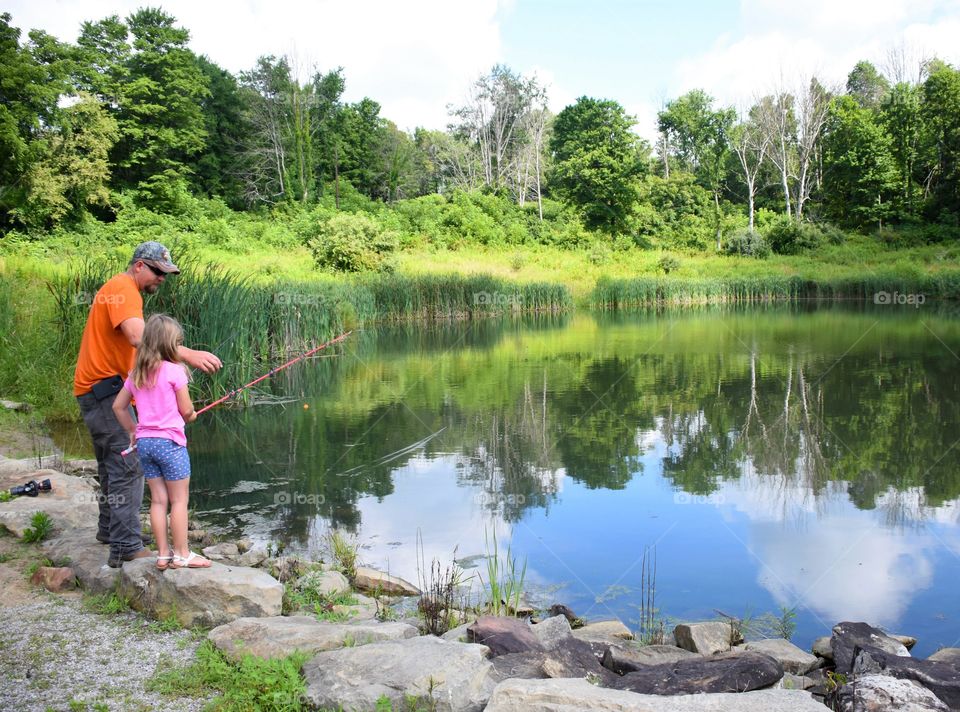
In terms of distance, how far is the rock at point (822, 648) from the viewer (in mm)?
4051

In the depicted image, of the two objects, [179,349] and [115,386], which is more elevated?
[179,349]

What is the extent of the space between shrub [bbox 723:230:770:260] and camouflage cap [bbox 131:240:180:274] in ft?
136

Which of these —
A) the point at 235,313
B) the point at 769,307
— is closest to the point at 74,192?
the point at 235,313

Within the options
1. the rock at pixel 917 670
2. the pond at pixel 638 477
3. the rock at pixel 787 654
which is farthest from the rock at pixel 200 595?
Result: the rock at pixel 917 670

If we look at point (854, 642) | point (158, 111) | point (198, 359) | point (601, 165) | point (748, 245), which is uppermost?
point (158, 111)

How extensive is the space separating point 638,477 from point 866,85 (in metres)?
60.4

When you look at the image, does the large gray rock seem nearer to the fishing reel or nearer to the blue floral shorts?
the blue floral shorts

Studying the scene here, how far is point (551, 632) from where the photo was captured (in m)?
3.90

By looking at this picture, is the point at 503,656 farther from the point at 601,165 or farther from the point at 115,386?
the point at 601,165

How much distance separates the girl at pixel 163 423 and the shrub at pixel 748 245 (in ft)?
137

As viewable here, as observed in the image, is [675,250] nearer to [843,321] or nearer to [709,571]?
[843,321]

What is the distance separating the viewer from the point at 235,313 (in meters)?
12.1

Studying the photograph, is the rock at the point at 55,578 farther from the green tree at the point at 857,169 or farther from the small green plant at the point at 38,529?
the green tree at the point at 857,169

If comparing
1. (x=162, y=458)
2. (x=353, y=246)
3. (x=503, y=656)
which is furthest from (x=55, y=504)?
(x=353, y=246)
